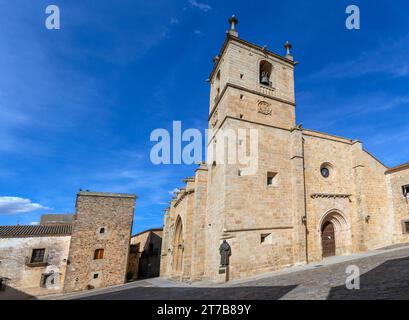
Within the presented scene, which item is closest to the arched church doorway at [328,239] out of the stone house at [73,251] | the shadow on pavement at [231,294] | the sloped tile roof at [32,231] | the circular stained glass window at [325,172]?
the circular stained glass window at [325,172]

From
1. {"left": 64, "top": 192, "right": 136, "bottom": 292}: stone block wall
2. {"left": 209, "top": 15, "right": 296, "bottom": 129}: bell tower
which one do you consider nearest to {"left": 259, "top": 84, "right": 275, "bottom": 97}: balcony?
{"left": 209, "top": 15, "right": 296, "bottom": 129}: bell tower

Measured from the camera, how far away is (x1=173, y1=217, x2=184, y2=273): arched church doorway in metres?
18.6

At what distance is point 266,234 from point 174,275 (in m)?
9.56

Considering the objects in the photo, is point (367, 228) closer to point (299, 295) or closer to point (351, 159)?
point (351, 159)

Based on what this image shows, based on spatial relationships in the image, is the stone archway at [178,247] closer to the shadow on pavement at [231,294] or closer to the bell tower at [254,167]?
the bell tower at [254,167]

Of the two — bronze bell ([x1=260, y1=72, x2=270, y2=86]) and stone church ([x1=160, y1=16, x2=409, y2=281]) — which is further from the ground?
bronze bell ([x1=260, y1=72, x2=270, y2=86])

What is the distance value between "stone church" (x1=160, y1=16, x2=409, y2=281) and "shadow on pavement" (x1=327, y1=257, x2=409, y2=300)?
613cm

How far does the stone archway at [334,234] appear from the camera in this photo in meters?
13.8

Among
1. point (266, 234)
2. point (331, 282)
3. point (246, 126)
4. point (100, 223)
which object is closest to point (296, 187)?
point (266, 234)

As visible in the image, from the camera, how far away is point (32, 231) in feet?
63.9

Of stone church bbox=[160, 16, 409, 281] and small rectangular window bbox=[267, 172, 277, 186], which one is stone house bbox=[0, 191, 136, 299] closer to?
stone church bbox=[160, 16, 409, 281]

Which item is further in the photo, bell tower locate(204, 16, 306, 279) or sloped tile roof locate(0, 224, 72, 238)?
sloped tile roof locate(0, 224, 72, 238)

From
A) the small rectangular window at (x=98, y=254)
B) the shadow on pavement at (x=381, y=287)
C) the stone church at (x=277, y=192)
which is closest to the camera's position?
the shadow on pavement at (x=381, y=287)

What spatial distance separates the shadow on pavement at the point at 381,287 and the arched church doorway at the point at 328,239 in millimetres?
7664
